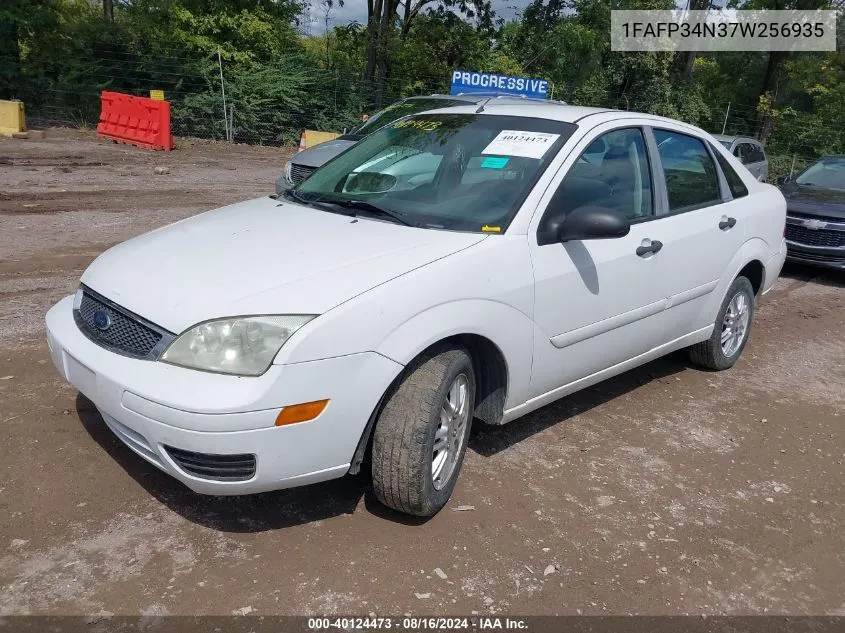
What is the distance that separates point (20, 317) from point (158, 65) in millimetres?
16732

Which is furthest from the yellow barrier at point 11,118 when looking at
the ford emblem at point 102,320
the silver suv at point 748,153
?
the ford emblem at point 102,320

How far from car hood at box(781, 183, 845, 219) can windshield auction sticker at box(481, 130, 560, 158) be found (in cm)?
662

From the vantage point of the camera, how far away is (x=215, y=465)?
2.84 meters

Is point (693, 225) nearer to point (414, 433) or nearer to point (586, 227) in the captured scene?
point (586, 227)

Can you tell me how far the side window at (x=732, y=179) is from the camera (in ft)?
16.9

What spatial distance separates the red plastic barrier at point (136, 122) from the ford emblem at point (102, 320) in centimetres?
1454

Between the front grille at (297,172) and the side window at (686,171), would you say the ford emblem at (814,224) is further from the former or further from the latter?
the front grille at (297,172)

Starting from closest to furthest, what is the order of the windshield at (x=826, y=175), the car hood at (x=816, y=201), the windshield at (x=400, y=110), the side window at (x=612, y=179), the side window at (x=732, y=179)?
the side window at (x=612, y=179) → the side window at (x=732, y=179) → the car hood at (x=816, y=201) → the windshield at (x=400, y=110) → the windshield at (x=826, y=175)

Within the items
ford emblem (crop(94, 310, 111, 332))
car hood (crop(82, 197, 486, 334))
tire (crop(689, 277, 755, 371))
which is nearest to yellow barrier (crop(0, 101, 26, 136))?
car hood (crop(82, 197, 486, 334))

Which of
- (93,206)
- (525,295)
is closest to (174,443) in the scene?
(525,295)

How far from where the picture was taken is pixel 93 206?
9805mm

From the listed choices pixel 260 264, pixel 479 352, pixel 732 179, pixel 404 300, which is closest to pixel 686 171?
pixel 732 179

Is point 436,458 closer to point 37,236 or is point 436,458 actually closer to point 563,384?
point 563,384

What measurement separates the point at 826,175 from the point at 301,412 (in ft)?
33.3
